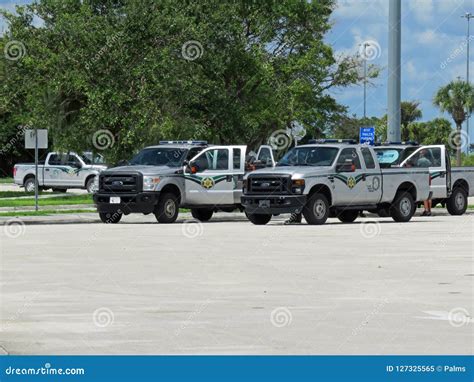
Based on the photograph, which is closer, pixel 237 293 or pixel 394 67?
pixel 237 293

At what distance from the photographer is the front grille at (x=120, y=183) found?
33.3 metres

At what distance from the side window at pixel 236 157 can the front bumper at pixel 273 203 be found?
2.51 m

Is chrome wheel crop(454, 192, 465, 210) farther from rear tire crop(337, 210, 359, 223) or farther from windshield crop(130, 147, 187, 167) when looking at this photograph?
windshield crop(130, 147, 187, 167)

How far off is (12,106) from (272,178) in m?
21.0

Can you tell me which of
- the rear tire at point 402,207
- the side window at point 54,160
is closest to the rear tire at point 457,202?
the rear tire at point 402,207

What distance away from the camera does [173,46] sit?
48875 mm

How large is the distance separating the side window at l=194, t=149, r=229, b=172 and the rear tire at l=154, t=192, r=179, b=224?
1.26 m

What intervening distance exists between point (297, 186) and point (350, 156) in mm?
2393

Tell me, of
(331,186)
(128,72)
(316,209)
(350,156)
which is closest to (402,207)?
(350,156)

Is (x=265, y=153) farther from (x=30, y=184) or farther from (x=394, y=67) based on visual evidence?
(x=30, y=184)

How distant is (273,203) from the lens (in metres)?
32.0

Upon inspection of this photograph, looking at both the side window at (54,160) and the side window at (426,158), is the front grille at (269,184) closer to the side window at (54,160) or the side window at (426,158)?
the side window at (426,158)

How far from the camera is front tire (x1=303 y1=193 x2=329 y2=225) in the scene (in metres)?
32.0

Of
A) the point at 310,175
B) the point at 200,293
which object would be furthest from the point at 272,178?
the point at 200,293
